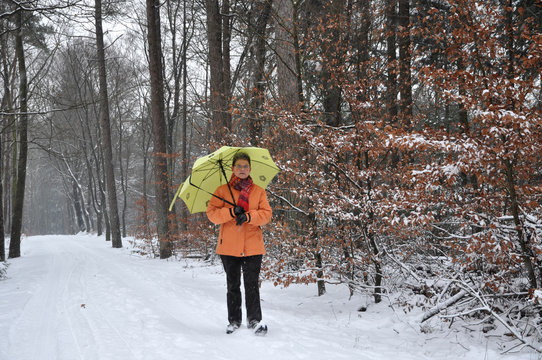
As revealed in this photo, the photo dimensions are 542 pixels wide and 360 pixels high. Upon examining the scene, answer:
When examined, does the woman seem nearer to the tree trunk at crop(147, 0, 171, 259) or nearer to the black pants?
Answer: the black pants

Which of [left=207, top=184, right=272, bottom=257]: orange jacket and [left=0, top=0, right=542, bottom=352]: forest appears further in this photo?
[left=207, top=184, right=272, bottom=257]: orange jacket

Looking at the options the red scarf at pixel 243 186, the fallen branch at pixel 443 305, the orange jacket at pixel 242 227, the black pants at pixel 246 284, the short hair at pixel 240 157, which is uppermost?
the short hair at pixel 240 157

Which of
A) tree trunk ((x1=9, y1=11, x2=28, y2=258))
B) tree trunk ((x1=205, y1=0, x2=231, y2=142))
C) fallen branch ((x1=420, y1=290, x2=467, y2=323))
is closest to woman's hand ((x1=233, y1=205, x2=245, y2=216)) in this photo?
fallen branch ((x1=420, y1=290, x2=467, y2=323))

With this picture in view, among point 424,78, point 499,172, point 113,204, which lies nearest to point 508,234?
point 499,172

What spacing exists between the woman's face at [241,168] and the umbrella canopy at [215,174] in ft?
0.70

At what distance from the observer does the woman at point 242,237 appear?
3.90 m

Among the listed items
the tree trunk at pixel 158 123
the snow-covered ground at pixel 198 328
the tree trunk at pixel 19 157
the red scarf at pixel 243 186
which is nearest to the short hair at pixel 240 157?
the red scarf at pixel 243 186

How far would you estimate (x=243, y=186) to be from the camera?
404 cm

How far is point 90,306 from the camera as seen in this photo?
5.54 metres

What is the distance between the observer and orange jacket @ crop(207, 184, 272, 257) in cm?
385

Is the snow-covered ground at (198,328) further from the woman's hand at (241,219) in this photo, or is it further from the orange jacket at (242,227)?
the woman's hand at (241,219)

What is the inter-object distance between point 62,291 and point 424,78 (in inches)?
297

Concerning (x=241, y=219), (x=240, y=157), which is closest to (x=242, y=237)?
(x=241, y=219)

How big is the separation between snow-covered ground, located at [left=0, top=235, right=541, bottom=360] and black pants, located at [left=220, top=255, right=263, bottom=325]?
232mm
